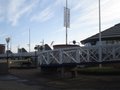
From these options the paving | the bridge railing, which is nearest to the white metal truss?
the bridge railing

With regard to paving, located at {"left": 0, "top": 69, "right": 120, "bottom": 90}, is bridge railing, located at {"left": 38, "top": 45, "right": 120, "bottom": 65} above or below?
above

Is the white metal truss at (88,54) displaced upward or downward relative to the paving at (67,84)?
upward

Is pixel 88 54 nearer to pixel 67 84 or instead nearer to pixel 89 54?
pixel 89 54

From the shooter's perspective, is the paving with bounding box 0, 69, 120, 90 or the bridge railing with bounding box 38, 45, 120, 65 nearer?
the paving with bounding box 0, 69, 120, 90

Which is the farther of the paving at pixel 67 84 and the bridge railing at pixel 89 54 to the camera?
the bridge railing at pixel 89 54

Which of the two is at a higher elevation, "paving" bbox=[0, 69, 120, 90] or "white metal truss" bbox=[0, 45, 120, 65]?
"white metal truss" bbox=[0, 45, 120, 65]

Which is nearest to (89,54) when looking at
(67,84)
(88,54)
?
(88,54)

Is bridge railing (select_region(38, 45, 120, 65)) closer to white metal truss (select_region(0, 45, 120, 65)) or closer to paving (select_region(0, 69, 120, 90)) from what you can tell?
white metal truss (select_region(0, 45, 120, 65))

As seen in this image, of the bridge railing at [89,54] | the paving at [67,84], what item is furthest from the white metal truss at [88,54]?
the paving at [67,84]

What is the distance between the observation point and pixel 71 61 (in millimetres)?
30734

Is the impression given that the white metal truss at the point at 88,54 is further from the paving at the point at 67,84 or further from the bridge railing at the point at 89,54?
the paving at the point at 67,84

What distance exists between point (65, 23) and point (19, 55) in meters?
57.2

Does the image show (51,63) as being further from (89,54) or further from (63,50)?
(89,54)

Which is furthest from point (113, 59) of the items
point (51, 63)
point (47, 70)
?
point (47, 70)
